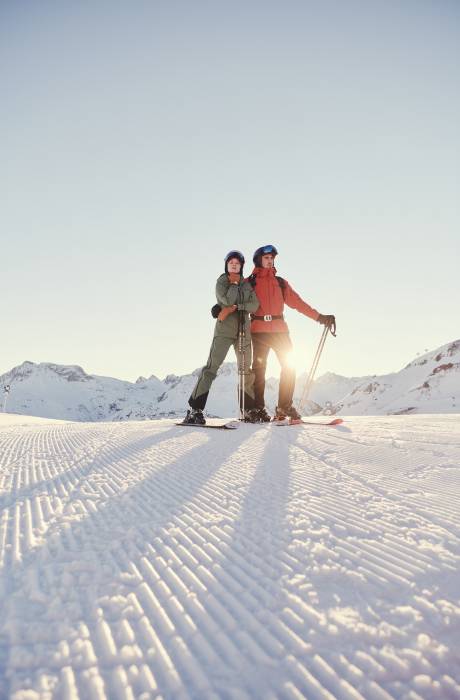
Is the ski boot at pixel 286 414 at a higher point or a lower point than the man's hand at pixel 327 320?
lower

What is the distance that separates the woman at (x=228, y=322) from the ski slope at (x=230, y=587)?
3.54m

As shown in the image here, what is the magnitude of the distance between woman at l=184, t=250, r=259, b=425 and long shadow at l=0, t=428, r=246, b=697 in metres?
3.54

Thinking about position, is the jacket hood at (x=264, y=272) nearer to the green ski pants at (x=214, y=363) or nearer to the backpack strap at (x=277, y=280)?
the backpack strap at (x=277, y=280)

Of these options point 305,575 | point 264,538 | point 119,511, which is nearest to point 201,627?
point 305,575

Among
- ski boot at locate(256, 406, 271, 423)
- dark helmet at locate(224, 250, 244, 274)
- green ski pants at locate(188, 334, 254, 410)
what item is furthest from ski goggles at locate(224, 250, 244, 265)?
ski boot at locate(256, 406, 271, 423)

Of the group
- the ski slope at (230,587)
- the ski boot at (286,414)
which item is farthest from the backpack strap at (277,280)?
the ski slope at (230,587)

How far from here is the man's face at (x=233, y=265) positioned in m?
6.25

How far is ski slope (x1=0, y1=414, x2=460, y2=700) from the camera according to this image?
0.83 metres

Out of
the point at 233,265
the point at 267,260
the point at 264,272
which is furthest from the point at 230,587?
the point at 267,260

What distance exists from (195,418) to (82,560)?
4.52 m

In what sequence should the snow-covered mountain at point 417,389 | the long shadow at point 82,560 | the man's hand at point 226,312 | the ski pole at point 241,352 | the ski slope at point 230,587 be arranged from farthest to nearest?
the snow-covered mountain at point 417,389, the ski pole at point 241,352, the man's hand at point 226,312, the long shadow at point 82,560, the ski slope at point 230,587

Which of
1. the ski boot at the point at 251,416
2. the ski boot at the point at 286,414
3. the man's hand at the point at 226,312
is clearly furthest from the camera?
the ski boot at the point at 251,416

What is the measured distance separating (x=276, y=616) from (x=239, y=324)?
5159 mm

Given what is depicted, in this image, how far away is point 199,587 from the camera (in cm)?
117
